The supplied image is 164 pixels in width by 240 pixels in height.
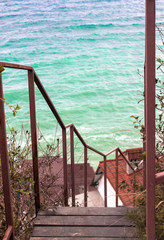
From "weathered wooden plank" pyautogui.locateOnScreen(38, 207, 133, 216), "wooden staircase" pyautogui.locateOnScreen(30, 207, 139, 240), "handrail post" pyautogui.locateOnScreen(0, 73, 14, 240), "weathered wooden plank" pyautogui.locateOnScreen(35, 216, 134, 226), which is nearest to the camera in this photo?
"handrail post" pyautogui.locateOnScreen(0, 73, 14, 240)

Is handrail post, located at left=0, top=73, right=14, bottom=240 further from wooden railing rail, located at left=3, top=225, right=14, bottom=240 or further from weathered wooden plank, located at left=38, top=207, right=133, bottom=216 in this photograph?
weathered wooden plank, located at left=38, top=207, right=133, bottom=216

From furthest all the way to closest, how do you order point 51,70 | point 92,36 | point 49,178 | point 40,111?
1. point 92,36
2. point 51,70
3. point 40,111
4. point 49,178

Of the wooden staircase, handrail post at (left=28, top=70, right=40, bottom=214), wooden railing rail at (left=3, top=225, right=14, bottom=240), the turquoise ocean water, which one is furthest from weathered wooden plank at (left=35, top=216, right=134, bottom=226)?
the turquoise ocean water

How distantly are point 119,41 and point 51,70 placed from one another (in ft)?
20.6

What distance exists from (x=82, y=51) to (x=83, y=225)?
990 inches

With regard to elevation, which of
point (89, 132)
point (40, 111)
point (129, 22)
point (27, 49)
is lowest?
point (89, 132)

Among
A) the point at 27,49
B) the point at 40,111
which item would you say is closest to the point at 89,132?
the point at 40,111

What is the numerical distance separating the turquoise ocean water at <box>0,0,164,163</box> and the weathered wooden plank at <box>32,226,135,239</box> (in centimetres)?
2087

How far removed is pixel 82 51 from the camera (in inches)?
1046

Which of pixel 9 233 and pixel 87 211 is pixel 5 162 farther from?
pixel 87 211

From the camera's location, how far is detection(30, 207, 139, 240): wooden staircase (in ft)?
7.04

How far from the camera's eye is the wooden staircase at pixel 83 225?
2146 millimetres

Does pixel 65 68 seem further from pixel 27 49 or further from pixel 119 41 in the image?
pixel 119 41

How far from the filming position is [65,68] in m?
25.9
